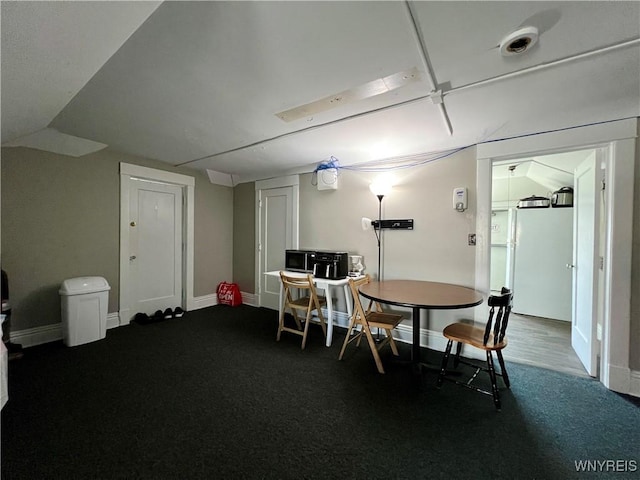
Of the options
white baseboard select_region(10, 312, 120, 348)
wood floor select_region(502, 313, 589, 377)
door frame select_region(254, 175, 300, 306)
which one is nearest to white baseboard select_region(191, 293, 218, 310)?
door frame select_region(254, 175, 300, 306)

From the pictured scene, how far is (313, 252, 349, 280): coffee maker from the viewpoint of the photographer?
319cm

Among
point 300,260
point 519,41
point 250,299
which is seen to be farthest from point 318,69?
point 250,299

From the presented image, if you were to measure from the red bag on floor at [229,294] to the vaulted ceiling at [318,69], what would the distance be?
274 cm

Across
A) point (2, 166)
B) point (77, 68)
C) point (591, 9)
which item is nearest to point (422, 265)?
point (591, 9)

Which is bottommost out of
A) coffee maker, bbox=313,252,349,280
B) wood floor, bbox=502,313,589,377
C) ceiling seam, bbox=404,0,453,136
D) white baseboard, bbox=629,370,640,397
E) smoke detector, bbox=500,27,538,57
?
wood floor, bbox=502,313,589,377

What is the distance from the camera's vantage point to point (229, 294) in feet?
15.3

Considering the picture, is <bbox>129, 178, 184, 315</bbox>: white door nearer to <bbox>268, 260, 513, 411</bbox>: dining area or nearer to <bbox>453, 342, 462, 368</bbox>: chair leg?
<bbox>268, 260, 513, 411</bbox>: dining area

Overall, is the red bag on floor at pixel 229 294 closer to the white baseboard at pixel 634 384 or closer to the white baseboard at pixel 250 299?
the white baseboard at pixel 250 299

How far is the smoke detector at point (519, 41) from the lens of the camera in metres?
1.29

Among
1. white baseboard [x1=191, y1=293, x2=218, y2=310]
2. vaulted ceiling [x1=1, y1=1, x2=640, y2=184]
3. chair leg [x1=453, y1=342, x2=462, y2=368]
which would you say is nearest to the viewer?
vaulted ceiling [x1=1, y1=1, x2=640, y2=184]

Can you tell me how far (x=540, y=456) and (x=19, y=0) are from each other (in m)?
3.23

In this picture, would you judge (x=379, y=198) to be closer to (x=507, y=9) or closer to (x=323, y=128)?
(x=323, y=128)

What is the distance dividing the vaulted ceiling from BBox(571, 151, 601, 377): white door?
782mm

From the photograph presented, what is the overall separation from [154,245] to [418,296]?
3.75 meters
